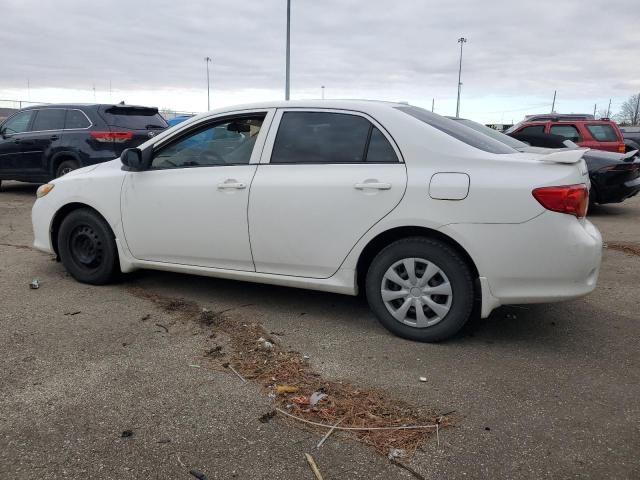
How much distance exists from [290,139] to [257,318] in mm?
1361

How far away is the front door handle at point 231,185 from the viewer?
13.6 feet

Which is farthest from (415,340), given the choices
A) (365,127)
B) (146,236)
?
(146,236)

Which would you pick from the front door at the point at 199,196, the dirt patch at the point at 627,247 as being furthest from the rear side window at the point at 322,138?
the dirt patch at the point at 627,247

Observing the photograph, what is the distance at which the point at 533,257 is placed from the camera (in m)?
3.41

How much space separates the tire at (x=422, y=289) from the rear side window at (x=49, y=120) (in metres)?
8.28

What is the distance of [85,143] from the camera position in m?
9.68

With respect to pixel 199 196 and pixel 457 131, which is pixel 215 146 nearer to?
pixel 199 196

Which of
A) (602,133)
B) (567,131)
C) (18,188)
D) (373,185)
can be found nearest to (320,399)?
(373,185)

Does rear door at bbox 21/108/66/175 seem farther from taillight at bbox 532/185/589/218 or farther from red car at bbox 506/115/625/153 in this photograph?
red car at bbox 506/115/625/153

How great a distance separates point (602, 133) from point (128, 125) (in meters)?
9.43

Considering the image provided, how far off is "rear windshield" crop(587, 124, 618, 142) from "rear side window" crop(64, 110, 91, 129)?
9.83 metres

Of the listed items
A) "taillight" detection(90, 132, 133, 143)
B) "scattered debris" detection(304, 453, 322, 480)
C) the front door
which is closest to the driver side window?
the front door

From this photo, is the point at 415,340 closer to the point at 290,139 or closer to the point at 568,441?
the point at 568,441

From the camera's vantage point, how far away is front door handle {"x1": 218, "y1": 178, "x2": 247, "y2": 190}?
4.16 meters
